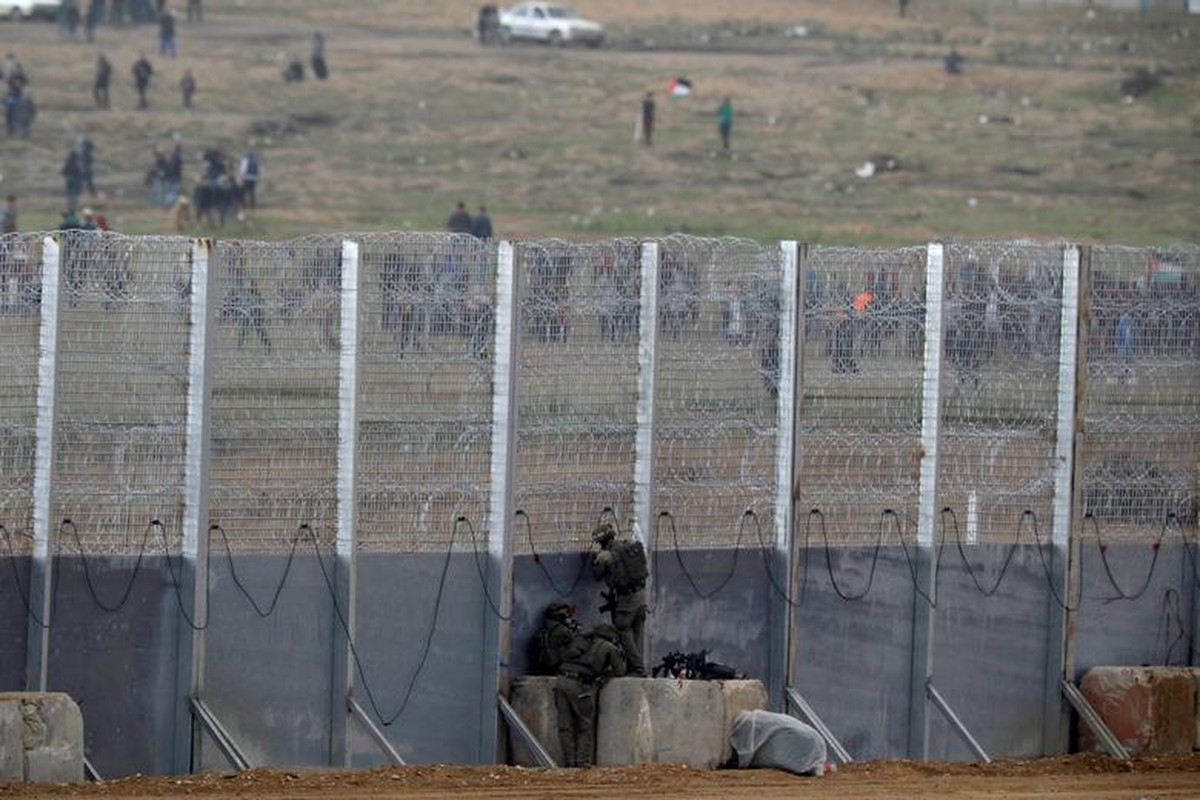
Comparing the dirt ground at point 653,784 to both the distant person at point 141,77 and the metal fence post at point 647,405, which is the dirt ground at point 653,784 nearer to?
the metal fence post at point 647,405

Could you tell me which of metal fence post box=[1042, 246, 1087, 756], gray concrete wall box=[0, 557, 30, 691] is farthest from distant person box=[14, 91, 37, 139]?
gray concrete wall box=[0, 557, 30, 691]

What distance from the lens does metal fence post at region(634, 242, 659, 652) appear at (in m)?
14.6

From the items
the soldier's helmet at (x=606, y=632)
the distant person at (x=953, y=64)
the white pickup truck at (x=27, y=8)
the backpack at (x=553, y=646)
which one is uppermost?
the white pickup truck at (x=27, y=8)

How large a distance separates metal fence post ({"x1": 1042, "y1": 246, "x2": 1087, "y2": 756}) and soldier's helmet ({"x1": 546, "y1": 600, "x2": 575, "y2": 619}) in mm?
3657

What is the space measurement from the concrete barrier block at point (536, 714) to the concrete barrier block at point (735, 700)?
0.97 meters

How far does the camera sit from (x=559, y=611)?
46.9 ft

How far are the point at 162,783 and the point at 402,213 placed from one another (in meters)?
40.7

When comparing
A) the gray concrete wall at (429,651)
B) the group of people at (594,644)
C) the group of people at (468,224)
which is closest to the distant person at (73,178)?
the group of people at (468,224)

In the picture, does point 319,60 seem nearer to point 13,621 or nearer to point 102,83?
point 102,83

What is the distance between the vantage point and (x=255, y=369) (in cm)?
1360

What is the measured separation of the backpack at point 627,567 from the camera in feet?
46.7

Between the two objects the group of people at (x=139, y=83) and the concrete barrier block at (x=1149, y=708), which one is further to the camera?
the group of people at (x=139, y=83)

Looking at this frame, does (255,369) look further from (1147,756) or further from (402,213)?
(402,213)

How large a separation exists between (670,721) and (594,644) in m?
0.62
